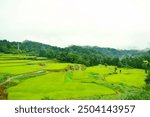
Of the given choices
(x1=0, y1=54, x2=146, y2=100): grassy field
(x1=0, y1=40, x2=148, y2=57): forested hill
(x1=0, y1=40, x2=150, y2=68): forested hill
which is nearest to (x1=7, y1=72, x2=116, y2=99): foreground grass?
(x1=0, y1=54, x2=146, y2=100): grassy field

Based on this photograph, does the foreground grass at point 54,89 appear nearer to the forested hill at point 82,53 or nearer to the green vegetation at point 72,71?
the green vegetation at point 72,71

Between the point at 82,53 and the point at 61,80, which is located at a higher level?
the point at 82,53

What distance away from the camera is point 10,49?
26.1 feet

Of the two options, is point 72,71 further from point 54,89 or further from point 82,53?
point 54,89

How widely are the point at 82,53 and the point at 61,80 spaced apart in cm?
68

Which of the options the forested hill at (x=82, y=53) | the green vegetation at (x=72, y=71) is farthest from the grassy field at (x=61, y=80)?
the forested hill at (x=82, y=53)

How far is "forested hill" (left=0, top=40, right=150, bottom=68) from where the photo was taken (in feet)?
26.1

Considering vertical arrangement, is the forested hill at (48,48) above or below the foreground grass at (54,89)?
above

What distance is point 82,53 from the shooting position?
800cm

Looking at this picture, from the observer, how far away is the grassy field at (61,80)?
7.49 m

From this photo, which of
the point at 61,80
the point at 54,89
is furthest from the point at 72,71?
the point at 54,89

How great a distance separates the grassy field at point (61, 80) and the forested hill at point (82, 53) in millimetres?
118

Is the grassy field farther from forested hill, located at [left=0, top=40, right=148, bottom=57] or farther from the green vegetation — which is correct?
forested hill, located at [left=0, top=40, right=148, bottom=57]

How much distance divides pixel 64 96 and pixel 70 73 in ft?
1.98
